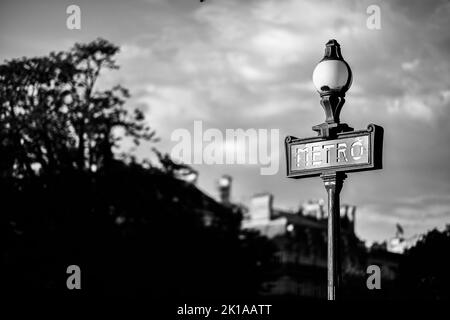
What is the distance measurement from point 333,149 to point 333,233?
2.56 ft

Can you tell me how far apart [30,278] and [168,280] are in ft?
27.1

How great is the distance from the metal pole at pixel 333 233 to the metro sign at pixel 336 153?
3.8 inches

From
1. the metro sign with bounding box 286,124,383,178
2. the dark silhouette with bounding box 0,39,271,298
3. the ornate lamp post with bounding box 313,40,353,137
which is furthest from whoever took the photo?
the dark silhouette with bounding box 0,39,271,298

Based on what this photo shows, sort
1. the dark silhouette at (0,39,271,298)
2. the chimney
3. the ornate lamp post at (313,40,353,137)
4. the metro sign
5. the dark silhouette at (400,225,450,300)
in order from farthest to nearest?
the chimney, the dark silhouette at (400,225,450,300), the dark silhouette at (0,39,271,298), the ornate lamp post at (313,40,353,137), the metro sign

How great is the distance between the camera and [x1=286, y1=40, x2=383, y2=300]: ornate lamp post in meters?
7.54

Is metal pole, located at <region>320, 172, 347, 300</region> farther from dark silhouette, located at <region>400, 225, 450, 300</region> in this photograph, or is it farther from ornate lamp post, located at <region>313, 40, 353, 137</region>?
dark silhouette, located at <region>400, 225, 450, 300</region>

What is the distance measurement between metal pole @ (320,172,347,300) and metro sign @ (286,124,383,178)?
10cm

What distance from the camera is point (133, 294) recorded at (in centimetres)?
3612

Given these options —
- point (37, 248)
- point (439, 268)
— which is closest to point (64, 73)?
point (37, 248)

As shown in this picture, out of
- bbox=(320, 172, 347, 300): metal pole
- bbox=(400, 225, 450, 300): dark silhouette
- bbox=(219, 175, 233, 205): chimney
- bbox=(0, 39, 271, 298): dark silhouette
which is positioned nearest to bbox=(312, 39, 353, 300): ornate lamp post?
bbox=(320, 172, 347, 300): metal pole

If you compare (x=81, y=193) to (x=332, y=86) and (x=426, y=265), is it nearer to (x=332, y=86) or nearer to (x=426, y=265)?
(x=332, y=86)

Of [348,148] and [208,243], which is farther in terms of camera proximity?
[208,243]
